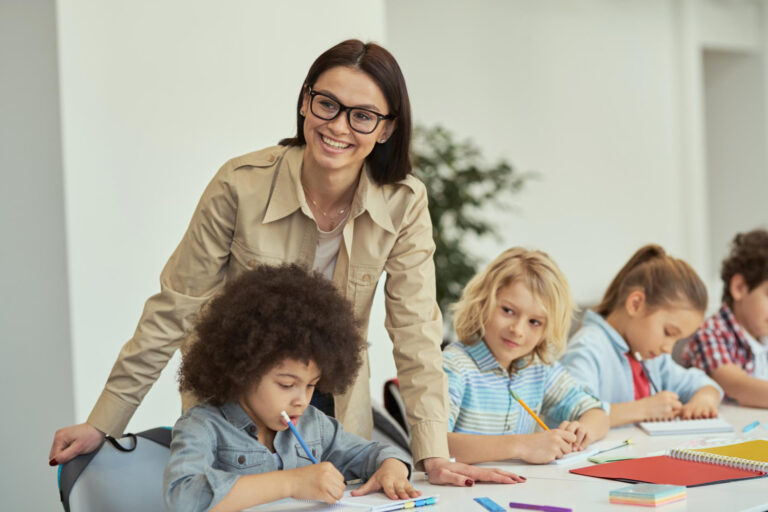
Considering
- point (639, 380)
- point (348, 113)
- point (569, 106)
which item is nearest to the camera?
point (348, 113)

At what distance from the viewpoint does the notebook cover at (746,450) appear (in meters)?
1.81

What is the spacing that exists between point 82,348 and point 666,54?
5721mm

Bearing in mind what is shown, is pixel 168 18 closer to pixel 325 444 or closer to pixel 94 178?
pixel 94 178

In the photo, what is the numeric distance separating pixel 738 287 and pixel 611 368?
2.34 ft

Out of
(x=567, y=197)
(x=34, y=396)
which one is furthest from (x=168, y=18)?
(x=567, y=197)

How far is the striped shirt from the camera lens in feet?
6.95

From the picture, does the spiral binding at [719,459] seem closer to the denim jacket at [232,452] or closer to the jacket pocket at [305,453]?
the denim jacket at [232,452]

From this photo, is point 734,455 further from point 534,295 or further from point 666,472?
point 534,295

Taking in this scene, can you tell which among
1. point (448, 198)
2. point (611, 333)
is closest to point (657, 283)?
point (611, 333)

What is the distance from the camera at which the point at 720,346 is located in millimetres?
2908

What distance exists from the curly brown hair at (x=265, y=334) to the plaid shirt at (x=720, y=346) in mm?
1643

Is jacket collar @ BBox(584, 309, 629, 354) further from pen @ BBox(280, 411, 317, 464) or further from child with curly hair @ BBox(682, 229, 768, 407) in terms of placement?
pen @ BBox(280, 411, 317, 464)

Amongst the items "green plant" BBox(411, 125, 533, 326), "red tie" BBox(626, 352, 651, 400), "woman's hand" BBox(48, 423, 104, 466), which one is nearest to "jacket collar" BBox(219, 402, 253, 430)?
"woman's hand" BBox(48, 423, 104, 466)

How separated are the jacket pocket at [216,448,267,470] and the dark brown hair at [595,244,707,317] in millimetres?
1387
